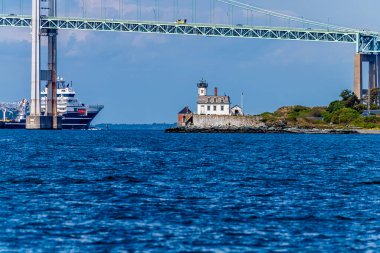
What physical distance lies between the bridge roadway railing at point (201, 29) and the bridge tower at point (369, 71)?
131 cm

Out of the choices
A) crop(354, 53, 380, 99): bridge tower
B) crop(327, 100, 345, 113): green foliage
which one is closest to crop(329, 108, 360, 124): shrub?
crop(327, 100, 345, 113): green foliage

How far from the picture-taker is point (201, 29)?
419 ft

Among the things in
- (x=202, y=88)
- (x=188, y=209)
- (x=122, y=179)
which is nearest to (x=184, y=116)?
(x=202, y=88)

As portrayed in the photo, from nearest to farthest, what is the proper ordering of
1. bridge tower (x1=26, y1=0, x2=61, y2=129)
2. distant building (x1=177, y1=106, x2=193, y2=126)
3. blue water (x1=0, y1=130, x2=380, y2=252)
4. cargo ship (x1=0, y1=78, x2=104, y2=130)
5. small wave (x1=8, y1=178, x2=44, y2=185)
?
blue water (x1=0, y1=130, x2=380, y2=252) → small wave (x1=8, y1=178, x2=44, y2=185) → bridge tower (x1=26, y1=0, x2=61, y2=129) → distant building (x1=177, y1=106, x2=193, y2=126) → cargo ship (x1=0, y1=78, x2=104, y2=130)

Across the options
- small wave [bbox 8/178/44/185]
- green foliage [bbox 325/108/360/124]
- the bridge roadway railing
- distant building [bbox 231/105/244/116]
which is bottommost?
small wave [bbox 8/178/44/185]

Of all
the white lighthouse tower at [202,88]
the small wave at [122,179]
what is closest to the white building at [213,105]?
the white lighthouse tower at [202,88]

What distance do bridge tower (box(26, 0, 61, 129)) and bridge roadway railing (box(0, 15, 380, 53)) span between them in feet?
6.57

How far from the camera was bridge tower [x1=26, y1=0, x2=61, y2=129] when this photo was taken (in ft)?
395

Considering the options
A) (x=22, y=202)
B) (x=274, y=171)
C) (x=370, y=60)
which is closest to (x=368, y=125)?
(x=370, y=60)

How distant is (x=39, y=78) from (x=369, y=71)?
45766 mm

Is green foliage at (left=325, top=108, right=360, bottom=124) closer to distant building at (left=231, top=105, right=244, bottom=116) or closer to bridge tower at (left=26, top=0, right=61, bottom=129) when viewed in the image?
distant building at (left=231, top=105, right=244, bottom=116)

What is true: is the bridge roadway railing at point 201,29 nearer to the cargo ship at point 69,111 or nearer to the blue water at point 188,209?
the cargo ship at point 69,111

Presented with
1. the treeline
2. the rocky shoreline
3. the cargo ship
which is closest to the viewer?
the rocky shoreline

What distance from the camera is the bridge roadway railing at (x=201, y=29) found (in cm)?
12419
